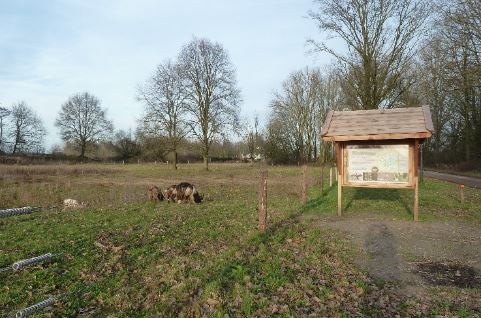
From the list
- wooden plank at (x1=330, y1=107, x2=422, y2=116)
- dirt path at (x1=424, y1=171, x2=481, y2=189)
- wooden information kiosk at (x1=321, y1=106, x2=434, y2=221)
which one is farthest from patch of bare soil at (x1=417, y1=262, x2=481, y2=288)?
dirt path at (x1=424, y1=171, x2=481, y2=189)

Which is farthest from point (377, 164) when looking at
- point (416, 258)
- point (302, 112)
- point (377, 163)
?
point (302, 112)

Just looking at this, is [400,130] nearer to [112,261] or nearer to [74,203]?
[112,261]

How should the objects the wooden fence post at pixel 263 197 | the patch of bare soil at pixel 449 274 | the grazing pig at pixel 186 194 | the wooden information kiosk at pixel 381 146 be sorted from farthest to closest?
the grazing pig at pixel 186 194, the wooden information kiosk at pixel 381 146, the wooden fence post at pixel 263 197, the patch of bare soil at pixel 449 274

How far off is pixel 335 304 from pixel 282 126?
168ft

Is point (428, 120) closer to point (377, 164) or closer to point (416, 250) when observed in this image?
point (377, 164)

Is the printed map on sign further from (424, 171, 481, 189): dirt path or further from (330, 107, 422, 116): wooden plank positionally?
(424, 171, 481, 189): dirt path

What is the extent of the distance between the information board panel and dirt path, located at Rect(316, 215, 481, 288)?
1241mm

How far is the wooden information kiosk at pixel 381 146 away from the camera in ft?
38.3

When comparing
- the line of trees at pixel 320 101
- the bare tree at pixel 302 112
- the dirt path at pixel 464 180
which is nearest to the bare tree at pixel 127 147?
the line of trees at pixel 320 101

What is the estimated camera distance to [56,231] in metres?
9.78

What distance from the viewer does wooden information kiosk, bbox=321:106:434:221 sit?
11672 millimetres

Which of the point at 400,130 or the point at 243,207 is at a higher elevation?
the point at 400,130

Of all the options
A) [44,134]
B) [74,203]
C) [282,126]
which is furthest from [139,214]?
[44,134]

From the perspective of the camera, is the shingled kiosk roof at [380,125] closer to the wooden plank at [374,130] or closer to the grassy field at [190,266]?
the wooden plank at [374,130]
